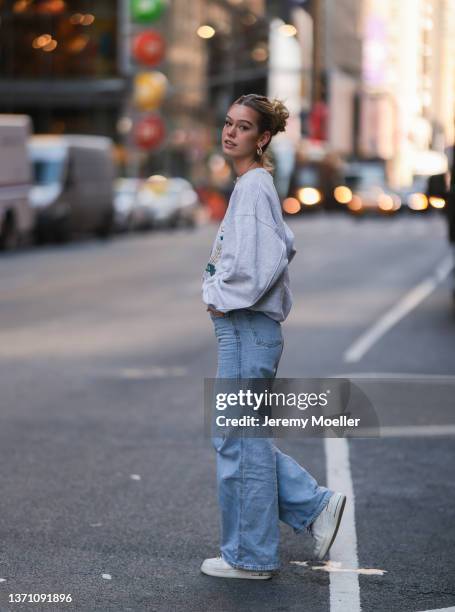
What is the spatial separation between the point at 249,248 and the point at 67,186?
2846cm

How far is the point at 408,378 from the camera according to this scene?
11016mm

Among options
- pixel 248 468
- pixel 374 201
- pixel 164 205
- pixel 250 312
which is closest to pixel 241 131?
pixel 250 312

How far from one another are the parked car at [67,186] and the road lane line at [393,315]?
10.7m

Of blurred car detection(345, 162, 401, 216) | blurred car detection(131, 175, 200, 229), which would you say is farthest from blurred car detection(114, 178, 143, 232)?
blurred car detection(345, 162, 401, 216)

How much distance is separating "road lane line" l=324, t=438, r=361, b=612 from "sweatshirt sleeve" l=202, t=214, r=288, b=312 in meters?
1.09

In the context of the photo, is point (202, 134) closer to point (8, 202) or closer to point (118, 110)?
point (118, 110)

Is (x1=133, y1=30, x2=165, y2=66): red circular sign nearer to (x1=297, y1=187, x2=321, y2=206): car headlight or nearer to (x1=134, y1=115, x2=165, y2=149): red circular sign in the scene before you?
(x1=134, y1=115, x2=165, y2=149): red circular sign

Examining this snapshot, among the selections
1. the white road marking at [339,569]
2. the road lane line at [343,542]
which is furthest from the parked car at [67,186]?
the white road marking at [339,569]

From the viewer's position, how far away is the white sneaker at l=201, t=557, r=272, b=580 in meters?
5.20

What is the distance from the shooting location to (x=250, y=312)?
5109 mm

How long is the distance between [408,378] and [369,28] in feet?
294

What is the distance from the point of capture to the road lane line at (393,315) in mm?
12828

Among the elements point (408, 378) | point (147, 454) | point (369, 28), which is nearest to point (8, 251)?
point (408, 378)

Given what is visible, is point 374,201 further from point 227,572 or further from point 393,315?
point 227,572
